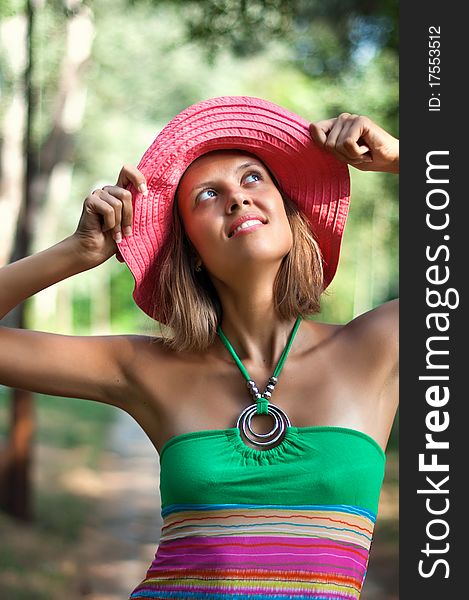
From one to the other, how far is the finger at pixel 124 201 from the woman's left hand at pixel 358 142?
0.47 meters

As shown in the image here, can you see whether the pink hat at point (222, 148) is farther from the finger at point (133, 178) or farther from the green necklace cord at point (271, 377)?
the green necklace cord at point (271, 377)

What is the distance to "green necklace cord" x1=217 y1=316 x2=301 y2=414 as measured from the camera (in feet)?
7.09

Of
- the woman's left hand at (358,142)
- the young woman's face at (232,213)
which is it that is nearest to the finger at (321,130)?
the woman's left hand at (358,142)

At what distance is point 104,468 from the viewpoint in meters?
11.9

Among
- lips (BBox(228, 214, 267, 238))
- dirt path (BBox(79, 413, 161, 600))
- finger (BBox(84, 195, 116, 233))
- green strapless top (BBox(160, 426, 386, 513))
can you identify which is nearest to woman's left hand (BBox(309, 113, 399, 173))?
lips (BBox(228, 214, 267, 238))

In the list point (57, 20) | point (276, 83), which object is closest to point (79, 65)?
point (57, 20)

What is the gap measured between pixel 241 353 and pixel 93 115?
12586 millimetres

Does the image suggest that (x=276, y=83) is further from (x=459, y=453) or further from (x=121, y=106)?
(x=459, y=453)

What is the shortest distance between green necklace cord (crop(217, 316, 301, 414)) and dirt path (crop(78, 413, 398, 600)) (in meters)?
5.36

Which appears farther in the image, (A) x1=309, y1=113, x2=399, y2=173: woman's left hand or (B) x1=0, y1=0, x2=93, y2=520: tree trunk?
(B) x1=0, y1=0, x2=93, y2=520: tree trunk

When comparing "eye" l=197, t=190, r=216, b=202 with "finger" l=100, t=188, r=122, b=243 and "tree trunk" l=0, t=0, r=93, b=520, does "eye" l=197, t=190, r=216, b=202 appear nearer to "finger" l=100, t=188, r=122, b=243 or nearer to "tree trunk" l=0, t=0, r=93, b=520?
"finger" l=100, t=188, r=122, b=243

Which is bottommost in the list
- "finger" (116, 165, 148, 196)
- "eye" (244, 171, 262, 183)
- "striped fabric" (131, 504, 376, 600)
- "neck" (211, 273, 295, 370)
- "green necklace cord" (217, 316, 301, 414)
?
"striped fabric" (131, 504, 376, 600)

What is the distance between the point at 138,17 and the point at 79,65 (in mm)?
5092

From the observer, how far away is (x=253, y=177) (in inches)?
92.0
